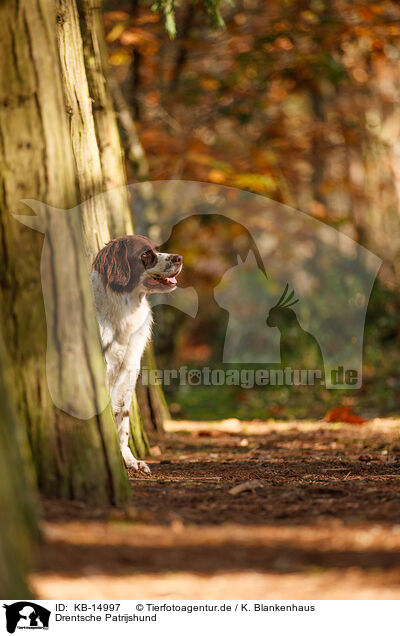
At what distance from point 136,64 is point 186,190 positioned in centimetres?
270

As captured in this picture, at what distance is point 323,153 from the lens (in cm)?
1691

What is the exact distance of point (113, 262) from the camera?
6422 mm

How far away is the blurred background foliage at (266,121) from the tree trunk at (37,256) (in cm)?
624

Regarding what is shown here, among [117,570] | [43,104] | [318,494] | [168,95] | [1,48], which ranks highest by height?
[168,95]

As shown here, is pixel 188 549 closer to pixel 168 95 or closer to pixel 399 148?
pixel 168 95

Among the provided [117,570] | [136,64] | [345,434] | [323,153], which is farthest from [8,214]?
[323,153]

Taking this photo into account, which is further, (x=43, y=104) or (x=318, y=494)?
(x=318, y=494)

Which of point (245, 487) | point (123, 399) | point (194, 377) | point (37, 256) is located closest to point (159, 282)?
point (123, 399)

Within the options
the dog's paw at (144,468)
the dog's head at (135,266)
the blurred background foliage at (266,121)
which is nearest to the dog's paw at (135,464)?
the dog's paw at (144,468)

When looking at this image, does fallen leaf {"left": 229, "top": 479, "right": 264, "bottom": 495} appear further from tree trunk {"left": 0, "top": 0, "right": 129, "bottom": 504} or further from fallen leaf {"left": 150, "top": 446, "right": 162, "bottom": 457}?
fallen leaf {"left": 150, "top": 446, "right": 162, "bottom": 457}

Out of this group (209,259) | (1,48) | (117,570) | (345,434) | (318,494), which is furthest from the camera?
(209,259)

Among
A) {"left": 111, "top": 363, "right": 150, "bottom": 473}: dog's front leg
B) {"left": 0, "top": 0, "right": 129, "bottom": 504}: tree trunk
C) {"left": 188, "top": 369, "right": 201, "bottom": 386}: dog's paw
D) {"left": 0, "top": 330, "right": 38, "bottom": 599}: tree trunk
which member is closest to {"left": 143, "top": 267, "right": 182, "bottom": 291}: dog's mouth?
{"left": 111, "top": 363, "right": 150, "bottom": 473}: dog's front leg
